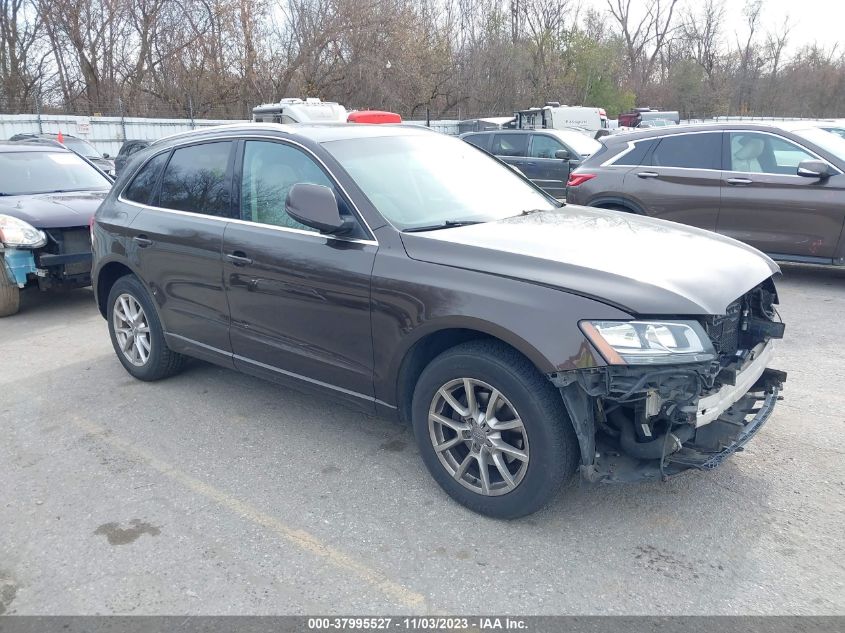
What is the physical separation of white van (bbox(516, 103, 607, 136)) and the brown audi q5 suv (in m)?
19.3

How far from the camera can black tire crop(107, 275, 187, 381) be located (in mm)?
4996

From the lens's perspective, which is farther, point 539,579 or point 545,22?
point 545,22

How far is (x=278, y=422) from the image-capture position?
14.6 feet

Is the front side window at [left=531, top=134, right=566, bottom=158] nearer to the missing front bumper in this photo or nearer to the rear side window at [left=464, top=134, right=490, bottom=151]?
the rear side window at [left=464, top=134, right=490, bottom=151]

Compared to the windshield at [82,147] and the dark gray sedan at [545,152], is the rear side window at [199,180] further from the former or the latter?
the windshield at [82,147]

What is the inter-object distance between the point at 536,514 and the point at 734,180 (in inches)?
228

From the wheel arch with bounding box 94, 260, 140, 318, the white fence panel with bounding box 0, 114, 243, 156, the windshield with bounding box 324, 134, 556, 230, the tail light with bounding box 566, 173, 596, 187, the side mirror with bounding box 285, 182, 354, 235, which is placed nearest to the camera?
the side mirror with bounding box 285, 182, 354, 235

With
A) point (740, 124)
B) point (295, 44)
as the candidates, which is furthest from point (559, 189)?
point (295, 44)

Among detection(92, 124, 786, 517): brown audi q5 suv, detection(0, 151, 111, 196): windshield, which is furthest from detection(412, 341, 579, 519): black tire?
detection(0, 151, 111, 196): windshield

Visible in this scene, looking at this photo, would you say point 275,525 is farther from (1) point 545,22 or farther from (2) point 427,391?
(1) point 545,22

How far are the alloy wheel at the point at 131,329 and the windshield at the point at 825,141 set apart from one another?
22.2 feet

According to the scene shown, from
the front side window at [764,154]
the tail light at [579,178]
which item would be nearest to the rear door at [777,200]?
the front side window at [764,154]

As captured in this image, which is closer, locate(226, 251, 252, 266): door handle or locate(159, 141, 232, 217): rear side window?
locate(226, 251, 252, 266): door handle

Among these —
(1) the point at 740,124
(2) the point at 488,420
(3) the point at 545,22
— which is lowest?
(2) the point at 488,420
